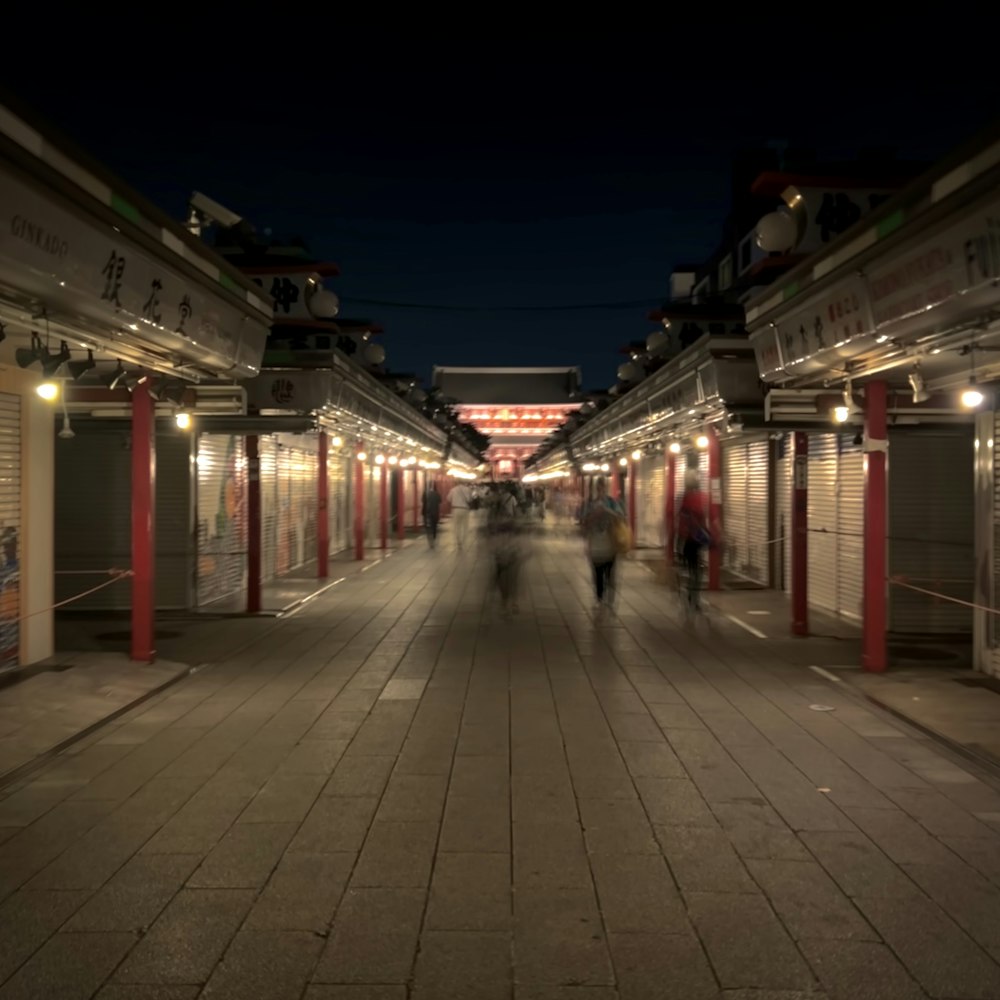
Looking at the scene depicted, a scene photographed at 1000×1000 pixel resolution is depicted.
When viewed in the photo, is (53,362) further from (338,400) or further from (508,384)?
(508,384)

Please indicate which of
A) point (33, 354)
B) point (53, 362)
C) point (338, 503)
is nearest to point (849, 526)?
point (53, 362)

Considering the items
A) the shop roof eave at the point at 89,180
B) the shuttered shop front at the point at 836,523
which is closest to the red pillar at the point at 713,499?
the shuttered shop front at the point at 836,523

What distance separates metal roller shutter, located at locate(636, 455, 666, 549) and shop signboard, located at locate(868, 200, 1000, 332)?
19.5 meters

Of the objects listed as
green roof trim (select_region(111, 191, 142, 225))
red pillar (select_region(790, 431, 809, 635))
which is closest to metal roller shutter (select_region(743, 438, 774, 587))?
red pillar (select_region(790, 431, 809, 635))

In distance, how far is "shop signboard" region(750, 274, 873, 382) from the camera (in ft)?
24.8

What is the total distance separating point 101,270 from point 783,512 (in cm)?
1273

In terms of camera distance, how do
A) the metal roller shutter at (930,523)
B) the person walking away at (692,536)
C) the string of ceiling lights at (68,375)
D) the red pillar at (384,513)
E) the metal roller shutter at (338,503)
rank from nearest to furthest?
the string of ceiling lights at (68,375), the metal roller shutter at (930,523), the person walking away at (692,536), the metal roller shutter at (338,503), the red pillar at (384,513)

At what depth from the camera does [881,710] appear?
8.01m

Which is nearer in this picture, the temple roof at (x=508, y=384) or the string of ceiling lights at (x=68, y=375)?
the string of ceiling lights at (x=68, y=375)

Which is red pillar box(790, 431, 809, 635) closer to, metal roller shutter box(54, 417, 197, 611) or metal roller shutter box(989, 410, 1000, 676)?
metal roller shutter box(989, 410, 1000, 676)

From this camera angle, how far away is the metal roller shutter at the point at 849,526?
13.1 meters

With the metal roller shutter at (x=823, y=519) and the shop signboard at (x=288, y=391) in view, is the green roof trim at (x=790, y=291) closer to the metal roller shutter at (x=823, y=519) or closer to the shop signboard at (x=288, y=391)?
the metal roller shutter at (x=823, y=519)

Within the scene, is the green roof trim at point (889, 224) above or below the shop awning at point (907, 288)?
above

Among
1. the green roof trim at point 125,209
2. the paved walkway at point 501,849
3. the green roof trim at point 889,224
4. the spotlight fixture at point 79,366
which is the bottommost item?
the paved walkway at point 501,849
